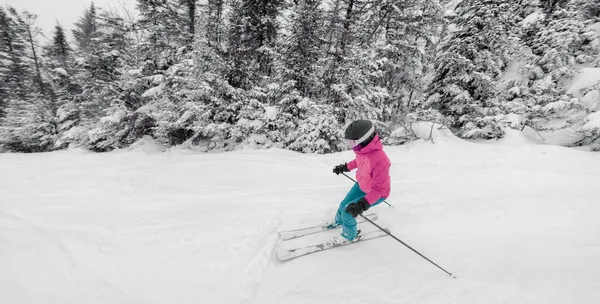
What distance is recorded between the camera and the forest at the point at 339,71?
29.8 ft

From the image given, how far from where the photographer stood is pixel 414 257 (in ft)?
10.4

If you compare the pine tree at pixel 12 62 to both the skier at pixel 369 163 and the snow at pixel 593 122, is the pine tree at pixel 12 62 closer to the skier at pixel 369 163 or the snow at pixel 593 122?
the skier at pixel 369 163

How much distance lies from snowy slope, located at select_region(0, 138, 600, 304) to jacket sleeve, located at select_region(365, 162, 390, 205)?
0.97 meters

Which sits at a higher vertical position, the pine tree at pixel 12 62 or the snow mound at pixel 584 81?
the snow mound at pixel 584 81

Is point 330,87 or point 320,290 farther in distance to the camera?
point 330,87

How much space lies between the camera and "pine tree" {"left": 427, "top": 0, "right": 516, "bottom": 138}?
949cm

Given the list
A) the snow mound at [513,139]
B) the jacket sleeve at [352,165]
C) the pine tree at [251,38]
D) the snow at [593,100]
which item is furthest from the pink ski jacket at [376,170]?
the snow at [593,100]

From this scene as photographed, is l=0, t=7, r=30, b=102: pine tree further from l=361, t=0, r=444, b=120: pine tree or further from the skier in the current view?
the skier

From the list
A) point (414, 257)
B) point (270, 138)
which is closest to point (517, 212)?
point (414, 257)

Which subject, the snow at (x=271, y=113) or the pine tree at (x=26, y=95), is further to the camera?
the pine tree at (x=26, y=95)

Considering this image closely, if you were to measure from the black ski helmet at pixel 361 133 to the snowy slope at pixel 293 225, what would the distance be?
166cm

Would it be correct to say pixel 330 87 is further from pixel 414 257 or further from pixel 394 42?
pixel 414 257

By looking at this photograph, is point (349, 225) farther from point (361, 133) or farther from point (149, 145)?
point (149, 145)

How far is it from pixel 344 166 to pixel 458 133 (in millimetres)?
9116
